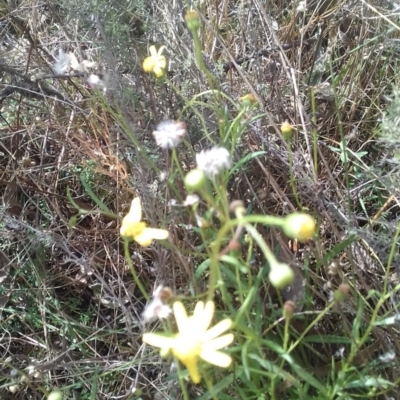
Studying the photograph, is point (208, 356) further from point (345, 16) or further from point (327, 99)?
point (345, 16)

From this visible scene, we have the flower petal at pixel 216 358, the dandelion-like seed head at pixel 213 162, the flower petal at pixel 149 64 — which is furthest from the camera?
the flower petal at pixel 149 64

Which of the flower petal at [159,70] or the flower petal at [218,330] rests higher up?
the flower petal at [159,70]

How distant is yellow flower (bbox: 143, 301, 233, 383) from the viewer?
25.3 inches

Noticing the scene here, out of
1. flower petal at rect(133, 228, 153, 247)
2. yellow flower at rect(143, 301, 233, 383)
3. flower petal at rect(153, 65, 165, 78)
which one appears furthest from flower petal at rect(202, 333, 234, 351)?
flower petal at rect(153, 65, 165, 78)

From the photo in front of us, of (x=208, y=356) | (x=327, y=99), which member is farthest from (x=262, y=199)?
(x=208, y=356)

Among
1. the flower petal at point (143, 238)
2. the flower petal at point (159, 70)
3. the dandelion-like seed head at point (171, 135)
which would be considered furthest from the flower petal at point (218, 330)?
the flower petal at point (159, 70)

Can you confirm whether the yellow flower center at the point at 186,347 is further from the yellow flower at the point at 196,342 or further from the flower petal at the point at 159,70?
the flower petal at the point at 159,70

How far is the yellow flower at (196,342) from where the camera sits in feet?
2.11

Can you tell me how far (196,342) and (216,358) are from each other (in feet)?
0.09

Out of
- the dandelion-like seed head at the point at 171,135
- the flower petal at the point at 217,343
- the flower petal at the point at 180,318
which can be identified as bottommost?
the flower petal at the point at 180,318

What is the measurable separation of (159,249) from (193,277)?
5.0 inches

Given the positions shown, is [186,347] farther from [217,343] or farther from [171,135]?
[171,135]

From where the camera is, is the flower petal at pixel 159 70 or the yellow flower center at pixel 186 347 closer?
the yellow flower center at pixel 186 347

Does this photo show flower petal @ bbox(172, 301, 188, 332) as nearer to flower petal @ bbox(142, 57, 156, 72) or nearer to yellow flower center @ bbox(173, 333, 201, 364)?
yellow flower center @ bbox(173, 333, 201, 364)
